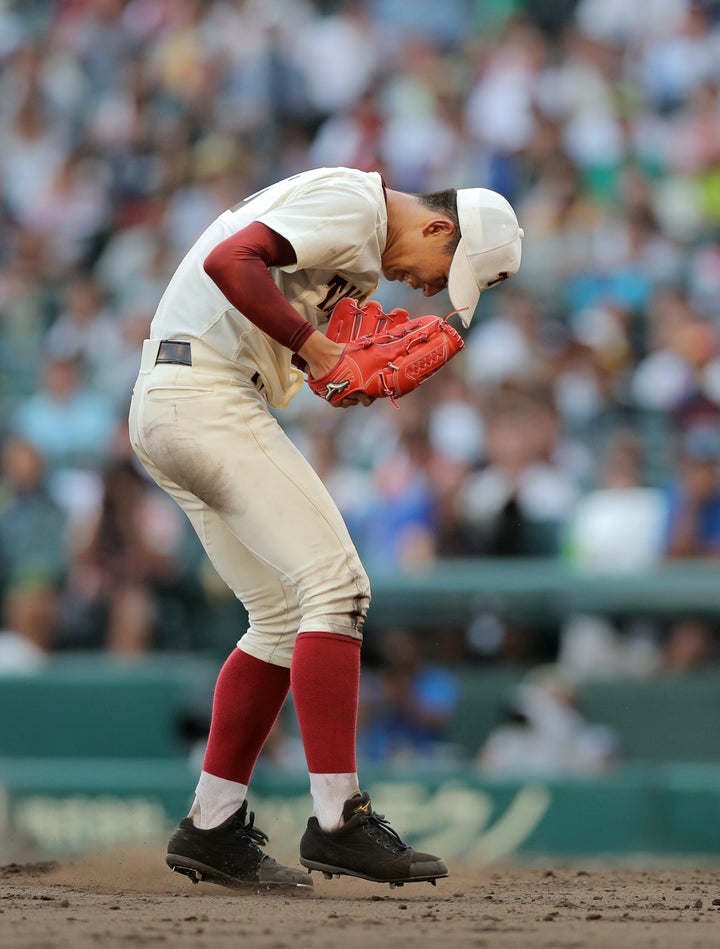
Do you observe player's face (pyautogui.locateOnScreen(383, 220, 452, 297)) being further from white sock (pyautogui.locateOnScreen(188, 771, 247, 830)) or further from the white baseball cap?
white sock (pyautogui.locateOnScreen(188, 771, 247, 830))

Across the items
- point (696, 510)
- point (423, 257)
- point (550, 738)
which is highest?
point (423, 257)

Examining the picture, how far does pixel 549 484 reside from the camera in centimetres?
850

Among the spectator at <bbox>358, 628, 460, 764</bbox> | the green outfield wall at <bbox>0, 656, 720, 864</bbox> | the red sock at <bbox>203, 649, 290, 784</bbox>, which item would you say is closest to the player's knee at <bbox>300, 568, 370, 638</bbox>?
the red sock at <bbox>203, 649, 290, 784</bbox>

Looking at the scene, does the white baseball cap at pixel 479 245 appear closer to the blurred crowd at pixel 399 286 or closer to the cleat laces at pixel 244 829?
the cleat laces at pixel 244 829

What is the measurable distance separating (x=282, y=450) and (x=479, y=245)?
0.81 metres

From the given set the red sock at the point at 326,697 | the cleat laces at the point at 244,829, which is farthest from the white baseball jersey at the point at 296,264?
the cleat laces at the point at 244,829

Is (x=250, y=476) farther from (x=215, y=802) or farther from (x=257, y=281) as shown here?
(x=215, y=802)

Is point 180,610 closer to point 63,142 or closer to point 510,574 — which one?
point 510,574

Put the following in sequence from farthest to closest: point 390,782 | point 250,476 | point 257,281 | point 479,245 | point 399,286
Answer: point 399,286 < point 390,782 < point 479,245 < point 250,476 < point 257,281

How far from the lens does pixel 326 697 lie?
165 inches

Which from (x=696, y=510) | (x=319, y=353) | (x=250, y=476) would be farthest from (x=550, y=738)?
(x=319, y=353)

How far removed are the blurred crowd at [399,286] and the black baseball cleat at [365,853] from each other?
147 inches

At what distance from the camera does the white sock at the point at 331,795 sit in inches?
166

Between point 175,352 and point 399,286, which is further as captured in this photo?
point 399,286
